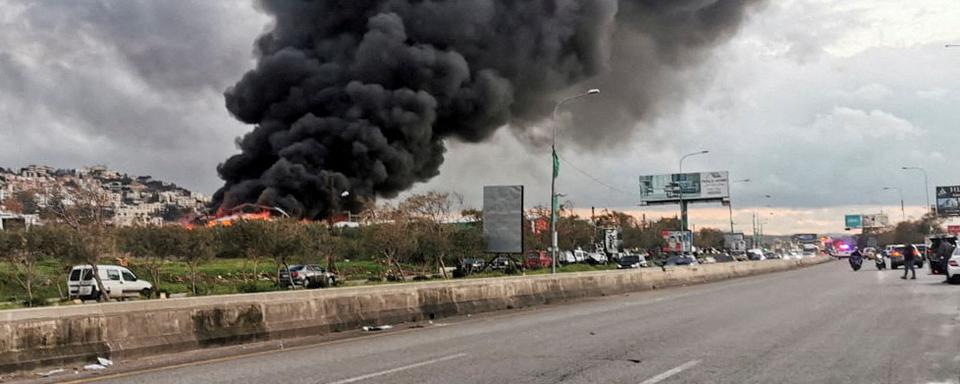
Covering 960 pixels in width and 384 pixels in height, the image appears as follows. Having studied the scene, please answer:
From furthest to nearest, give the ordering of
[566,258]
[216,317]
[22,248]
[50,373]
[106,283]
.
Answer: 1. [566,258]
2. [106,283]
3. [22,248]
4. [216,317]
5. [50,373]

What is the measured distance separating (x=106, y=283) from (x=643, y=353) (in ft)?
84.8

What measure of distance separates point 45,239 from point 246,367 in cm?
2402

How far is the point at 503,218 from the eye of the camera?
29219mm

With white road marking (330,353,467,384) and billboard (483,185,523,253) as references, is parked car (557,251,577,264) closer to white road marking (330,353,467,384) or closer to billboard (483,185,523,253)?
billboard (483,185,523,253)

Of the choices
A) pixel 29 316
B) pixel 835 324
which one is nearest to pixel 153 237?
pixel 29 316

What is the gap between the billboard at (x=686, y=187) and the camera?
84625 millimetres

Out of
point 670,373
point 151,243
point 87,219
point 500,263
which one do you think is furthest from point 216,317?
point 500,263

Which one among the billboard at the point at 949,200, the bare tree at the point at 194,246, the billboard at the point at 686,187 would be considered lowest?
the bare tree at the point at 194,246

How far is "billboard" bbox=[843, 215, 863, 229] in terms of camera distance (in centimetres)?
11606

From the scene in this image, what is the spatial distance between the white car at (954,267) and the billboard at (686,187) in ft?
192

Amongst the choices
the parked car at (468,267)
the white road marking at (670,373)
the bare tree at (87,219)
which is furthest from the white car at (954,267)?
the parked car at (468,267)

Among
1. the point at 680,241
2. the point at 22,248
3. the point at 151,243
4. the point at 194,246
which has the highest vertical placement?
the point at 151,243

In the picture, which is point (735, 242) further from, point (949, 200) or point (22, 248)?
point (22, 248)

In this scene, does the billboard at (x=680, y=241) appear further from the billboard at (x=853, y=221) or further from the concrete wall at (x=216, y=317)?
the billboard at (x=853, y=221)
